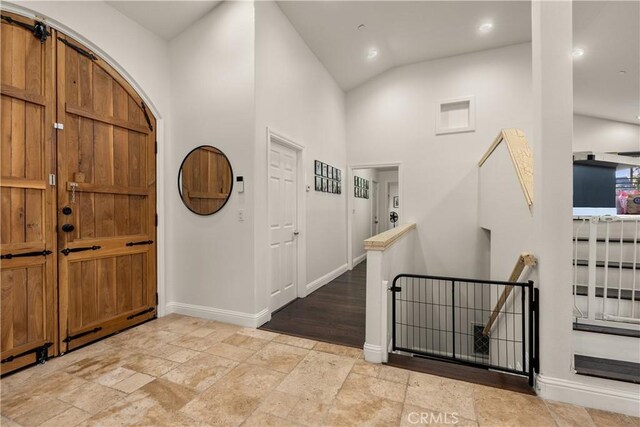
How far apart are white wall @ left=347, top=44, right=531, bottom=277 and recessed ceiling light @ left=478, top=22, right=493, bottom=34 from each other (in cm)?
62

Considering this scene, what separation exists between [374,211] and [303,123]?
16.6 ft

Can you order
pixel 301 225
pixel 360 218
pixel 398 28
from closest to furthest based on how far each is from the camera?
pixel 301 225 < pixel 398 28 < pixel 360 218

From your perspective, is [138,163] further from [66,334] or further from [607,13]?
[607,13]

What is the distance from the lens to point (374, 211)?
8.58 meters

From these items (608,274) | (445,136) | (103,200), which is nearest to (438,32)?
(445,136)

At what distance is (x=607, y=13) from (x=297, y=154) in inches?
139

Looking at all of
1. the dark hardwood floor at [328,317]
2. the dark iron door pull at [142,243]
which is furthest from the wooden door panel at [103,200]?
the dark hardwood floor at [328,317]

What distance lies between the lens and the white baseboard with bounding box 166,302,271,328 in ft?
9.71

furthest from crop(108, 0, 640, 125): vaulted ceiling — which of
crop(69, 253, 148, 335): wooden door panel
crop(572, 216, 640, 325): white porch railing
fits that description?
crop(69, 253, 148, 335): wooden door panel

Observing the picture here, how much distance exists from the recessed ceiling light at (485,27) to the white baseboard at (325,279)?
14.9ft

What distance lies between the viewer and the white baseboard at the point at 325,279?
13.8ft

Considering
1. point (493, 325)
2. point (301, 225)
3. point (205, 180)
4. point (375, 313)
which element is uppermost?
point (205, 180)

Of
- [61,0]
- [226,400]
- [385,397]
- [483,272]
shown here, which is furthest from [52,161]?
[483,272]

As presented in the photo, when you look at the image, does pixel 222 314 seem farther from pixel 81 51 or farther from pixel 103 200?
pixel 81 51
